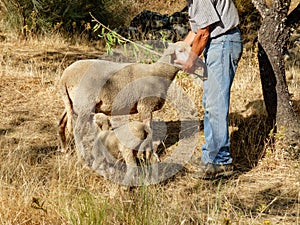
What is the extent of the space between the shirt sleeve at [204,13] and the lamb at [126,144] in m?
→ 1.22

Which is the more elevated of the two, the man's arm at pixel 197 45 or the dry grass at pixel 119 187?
the man's arm at pixel 197 45

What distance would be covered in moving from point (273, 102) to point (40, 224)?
3091 mm

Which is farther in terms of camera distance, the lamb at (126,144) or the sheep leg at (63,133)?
the sheep leg at (63,133)

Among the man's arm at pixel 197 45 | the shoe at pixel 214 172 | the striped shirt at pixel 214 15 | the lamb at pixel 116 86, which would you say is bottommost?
the shoe at pixel 214 172

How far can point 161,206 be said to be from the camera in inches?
142

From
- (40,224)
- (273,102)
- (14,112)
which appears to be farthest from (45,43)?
(40,224)

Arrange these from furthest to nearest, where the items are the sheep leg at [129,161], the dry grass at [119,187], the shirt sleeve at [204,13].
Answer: the sheep leg at [129,161]
the shirt sleeve at [204,13]
the dry grass at [119,187]

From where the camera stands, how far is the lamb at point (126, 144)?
4.63 m

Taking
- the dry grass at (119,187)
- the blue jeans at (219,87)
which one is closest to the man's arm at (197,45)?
the blue jeans at (219,87)

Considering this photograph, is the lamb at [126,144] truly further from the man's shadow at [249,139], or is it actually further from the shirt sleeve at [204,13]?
the shirt sleeve at [204,13]

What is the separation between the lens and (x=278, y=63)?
5121mm

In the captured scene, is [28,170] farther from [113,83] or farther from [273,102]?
[273,102]

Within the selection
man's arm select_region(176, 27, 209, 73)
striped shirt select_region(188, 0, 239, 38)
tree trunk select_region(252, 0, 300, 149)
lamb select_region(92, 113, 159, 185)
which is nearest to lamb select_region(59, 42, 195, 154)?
lamb select_region(92, 113, 159, 185)

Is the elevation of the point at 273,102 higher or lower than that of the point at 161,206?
higher
